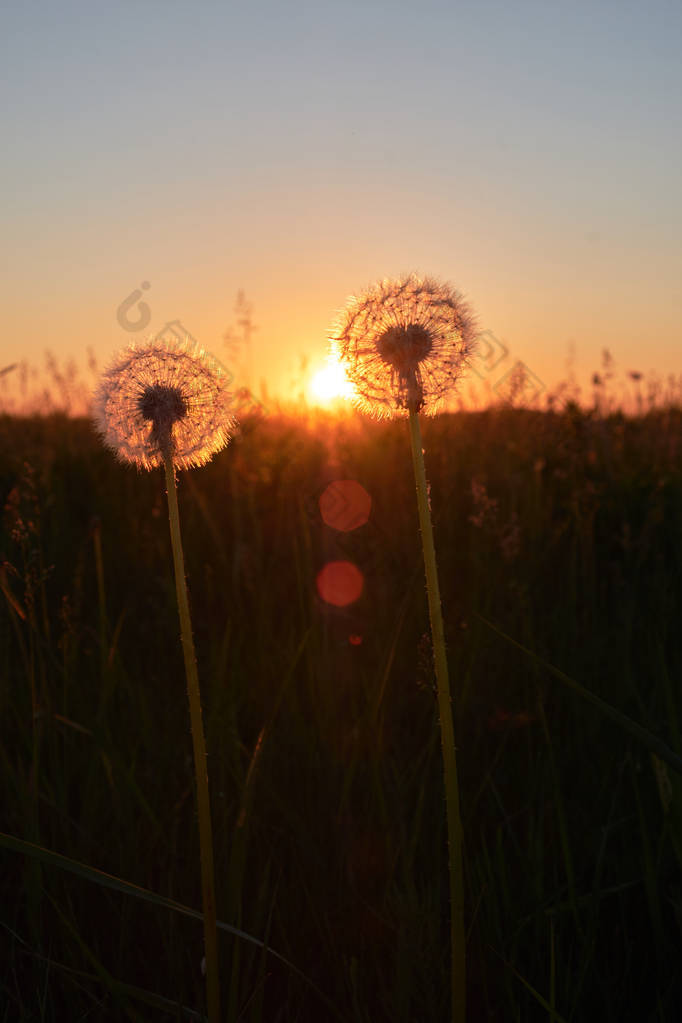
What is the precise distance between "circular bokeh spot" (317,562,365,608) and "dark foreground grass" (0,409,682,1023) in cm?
5

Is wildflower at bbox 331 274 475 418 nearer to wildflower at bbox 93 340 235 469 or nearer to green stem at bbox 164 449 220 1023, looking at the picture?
wildflower at bbox 93 340 235 469

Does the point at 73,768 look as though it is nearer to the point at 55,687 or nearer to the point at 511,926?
the point at 55,687

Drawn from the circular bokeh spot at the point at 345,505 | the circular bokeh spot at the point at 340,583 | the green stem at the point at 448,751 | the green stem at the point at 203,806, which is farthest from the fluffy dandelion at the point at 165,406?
the circular bokeh spot at the point at 340,583

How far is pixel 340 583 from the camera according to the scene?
2811 mm

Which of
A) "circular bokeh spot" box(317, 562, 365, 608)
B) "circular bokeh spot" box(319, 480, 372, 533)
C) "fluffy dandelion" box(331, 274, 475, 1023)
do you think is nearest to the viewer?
"fluffy dandelion" box(331, 274, 475, 1023)

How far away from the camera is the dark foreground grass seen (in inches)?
52.7

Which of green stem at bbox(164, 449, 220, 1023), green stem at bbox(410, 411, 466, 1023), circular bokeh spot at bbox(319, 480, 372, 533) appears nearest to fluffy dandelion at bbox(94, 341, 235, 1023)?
green stem at bbox(164, 449, 220, 1023)

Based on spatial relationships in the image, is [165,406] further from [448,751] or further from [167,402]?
[448,751]

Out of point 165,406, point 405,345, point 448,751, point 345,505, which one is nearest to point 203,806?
point 448,751

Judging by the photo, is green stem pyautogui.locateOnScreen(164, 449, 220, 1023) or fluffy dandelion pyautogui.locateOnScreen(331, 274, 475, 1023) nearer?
green stem pyautogui.locateOnScreen(164, 449, 220, 1023)

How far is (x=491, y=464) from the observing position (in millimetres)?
4340

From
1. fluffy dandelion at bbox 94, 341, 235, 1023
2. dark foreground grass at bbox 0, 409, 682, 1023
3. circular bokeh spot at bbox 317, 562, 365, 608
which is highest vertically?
fluffy dandelion at bbox 94, 341, 235, 1023

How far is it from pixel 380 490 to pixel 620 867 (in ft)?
7.62

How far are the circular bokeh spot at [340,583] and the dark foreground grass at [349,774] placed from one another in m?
0.05
